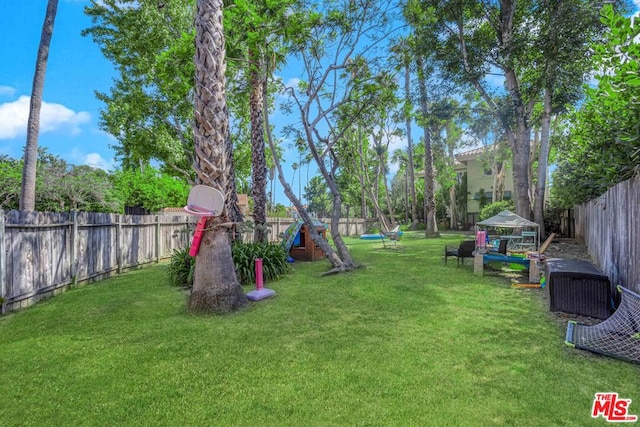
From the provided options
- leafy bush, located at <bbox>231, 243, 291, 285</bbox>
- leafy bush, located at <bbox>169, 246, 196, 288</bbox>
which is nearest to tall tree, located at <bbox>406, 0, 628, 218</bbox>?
leafy bush, located at <bbox>231, 243, 291, 285</bbox>

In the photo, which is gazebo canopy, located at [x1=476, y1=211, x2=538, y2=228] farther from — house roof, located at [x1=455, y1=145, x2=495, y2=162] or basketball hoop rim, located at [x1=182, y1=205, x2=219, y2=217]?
house roof, located at [x1=455, y1=145, x2=495, y2=162]

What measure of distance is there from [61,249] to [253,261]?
3993 millimetres

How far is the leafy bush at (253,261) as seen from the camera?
7.75 m

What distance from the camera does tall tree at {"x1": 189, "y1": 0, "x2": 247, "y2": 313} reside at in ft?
17.3

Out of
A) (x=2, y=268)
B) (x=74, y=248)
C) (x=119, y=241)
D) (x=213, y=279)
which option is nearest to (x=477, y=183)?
(x=119, y=241)

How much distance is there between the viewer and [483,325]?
4555 mm

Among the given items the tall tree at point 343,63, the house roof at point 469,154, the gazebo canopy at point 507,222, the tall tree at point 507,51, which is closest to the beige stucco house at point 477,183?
the house roof at point 469,154

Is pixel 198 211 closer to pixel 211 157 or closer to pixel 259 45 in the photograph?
pixel 211 157

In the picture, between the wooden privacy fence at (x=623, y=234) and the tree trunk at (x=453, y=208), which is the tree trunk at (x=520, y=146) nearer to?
the wooden privacy fence at (x=623, y=234)

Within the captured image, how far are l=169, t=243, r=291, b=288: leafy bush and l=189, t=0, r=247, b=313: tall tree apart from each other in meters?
2.25

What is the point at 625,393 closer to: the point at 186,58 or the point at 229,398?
the point at 229,398

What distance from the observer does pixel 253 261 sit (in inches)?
314

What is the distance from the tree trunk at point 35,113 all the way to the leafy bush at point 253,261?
5.18 metres

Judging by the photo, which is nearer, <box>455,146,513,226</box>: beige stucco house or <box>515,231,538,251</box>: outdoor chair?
<box>515,231,538,251</box>: outdoor chair
